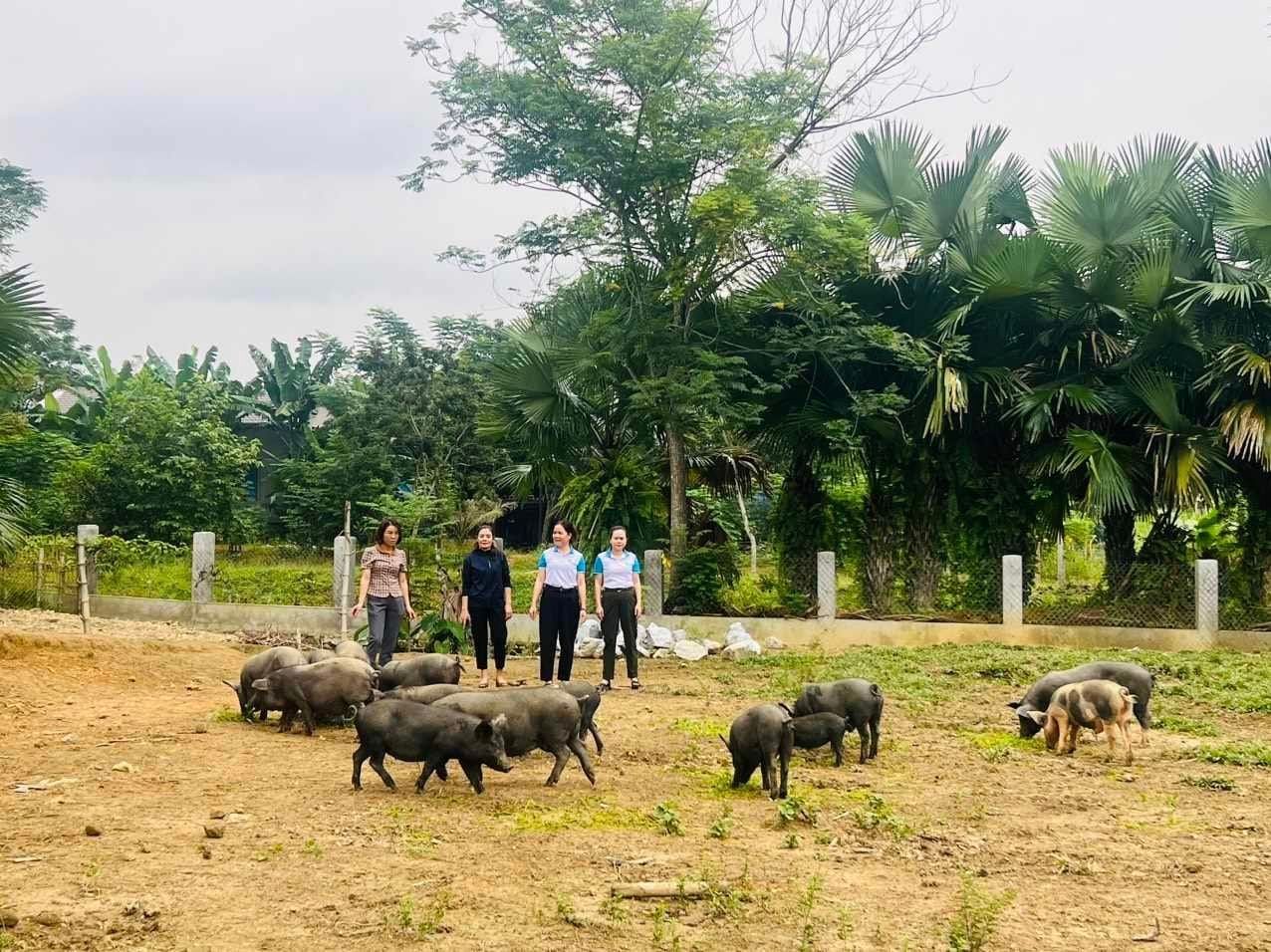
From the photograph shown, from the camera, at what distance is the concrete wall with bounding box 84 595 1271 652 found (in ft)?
56.0

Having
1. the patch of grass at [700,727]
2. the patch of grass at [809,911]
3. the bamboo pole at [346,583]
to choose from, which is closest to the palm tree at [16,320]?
the bamboo pole at [346,583]

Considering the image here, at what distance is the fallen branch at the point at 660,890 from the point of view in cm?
560

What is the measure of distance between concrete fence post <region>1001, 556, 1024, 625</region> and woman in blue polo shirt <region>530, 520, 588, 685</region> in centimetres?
788

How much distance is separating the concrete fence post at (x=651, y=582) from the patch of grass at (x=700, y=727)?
767 centimetres

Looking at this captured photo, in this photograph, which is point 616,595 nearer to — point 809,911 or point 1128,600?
point 809,911

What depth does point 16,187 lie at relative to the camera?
4206cm

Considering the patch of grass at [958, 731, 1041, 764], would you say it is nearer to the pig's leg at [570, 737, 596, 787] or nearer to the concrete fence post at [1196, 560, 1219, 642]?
the pig's leg at [570, 737, 596, 787]

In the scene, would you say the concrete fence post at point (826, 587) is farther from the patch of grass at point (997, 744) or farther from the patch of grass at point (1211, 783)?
the patch of grass at point (1211, 783)

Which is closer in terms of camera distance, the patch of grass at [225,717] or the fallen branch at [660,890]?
the fallen branch at [660,890]

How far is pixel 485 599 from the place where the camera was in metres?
11.9

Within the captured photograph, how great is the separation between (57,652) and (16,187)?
33.2 m

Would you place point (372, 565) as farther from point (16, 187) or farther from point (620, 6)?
point (16, 187)

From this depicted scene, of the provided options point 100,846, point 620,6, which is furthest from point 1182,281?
point 100,846

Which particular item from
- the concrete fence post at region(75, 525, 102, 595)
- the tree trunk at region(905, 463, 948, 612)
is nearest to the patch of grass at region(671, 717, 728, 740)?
the tree trunk at region(905, 463, 948, 612)
